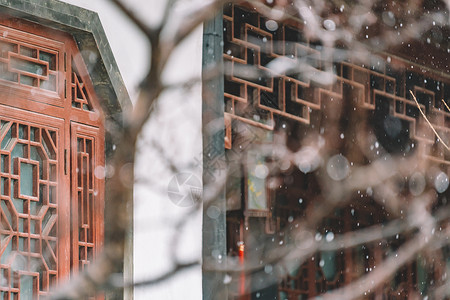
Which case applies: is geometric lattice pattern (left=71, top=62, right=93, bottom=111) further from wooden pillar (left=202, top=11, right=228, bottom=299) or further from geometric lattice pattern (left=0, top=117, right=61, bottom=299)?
wooden pillar (left=202, top=11, right=228, bottom=299)

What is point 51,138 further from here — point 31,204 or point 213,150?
point 213,150

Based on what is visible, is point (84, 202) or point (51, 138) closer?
point (51, 138)

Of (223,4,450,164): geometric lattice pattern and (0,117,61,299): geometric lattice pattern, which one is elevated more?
(223,4,450,164): geometric lattice pattern

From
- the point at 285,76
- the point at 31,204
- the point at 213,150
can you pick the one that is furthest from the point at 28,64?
the point at 285,76

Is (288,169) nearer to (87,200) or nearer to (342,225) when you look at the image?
(342,225)

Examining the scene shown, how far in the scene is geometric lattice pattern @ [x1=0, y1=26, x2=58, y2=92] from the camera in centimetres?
348

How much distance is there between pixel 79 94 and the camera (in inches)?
154

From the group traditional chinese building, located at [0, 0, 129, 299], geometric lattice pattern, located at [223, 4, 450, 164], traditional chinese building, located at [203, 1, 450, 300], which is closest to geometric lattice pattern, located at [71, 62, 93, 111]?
traditional chinese building, located at [0, 0, 129, 299]

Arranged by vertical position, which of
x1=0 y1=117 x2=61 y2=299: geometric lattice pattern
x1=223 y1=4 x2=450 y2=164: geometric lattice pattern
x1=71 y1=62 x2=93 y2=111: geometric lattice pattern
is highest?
x1=223 y1=4 x2=450 y2=164: geometric lattice pattern

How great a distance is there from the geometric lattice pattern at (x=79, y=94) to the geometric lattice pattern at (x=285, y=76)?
33.5 inches

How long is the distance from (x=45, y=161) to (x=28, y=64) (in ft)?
1.42

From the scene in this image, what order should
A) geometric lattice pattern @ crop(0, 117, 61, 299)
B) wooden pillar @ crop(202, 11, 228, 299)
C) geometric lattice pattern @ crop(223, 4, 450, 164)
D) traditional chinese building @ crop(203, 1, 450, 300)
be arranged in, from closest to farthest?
geometric lattice pattern @ crop(0, 117, 61, 299) → wooden pillar @ crop(202, 11, 228, 299) → geometric lattice pattern @ crop(223, 4, 450, 164) → traditional chinese building @ crop(203, 1, 450, 300)

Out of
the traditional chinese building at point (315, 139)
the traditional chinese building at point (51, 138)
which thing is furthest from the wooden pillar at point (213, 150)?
the traditional chinese building at point (51, 138)

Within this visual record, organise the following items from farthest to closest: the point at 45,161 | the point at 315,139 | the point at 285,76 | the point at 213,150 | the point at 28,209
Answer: the point at 315,139
the point at 285,76
the point at 213,150
the point at 45,161
the point at 28,209
